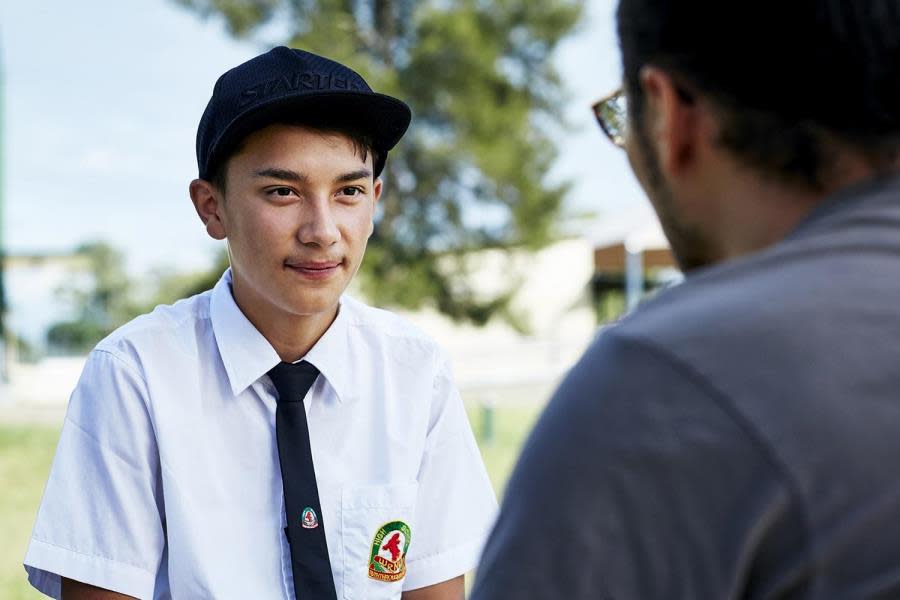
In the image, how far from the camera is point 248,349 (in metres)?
1.84

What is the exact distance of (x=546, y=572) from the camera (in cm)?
72

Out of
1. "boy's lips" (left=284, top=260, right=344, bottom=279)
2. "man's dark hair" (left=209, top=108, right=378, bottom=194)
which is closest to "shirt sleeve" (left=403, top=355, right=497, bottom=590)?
"boy's lips" (left=284, top=260, right=344, bottom=279)

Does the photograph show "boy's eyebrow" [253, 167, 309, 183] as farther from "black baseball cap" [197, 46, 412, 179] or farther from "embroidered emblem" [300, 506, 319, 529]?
"embroidered emblem" [300, 506, 319, 529]

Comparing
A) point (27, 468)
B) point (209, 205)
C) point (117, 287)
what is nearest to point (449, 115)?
point (117, 287)

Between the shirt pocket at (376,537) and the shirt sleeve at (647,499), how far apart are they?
111 centimetres

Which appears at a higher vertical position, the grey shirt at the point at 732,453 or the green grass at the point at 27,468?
the grey shirt at the point at 732,453

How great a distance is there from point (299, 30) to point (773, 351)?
1969cm

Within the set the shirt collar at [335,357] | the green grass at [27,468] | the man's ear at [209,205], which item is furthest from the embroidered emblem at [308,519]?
the green grass at [27,468]

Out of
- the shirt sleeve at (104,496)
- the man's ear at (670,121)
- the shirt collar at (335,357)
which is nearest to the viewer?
the man's ear at (670,121)

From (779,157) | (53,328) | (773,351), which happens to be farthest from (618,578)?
(53,328)

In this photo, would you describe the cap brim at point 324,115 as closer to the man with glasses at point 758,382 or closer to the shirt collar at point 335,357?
the shirt collar at point 335,357

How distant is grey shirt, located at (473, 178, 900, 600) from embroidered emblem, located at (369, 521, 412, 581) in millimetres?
1116

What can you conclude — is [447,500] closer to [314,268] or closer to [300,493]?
[300,493]

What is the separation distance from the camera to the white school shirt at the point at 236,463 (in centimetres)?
169
